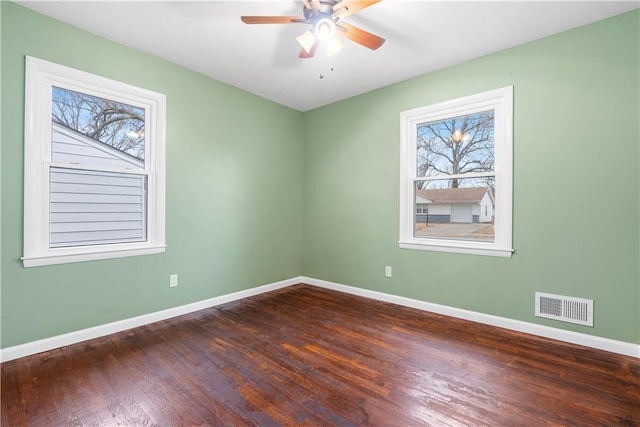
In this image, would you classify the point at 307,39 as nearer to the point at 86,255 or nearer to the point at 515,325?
the point at 86,255

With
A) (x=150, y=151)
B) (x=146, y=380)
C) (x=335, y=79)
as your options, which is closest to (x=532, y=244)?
(x=335, y=79)

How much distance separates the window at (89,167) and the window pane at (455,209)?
288 cm

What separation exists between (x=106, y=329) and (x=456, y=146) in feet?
12.8

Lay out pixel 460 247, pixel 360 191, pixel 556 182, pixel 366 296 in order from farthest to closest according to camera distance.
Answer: pixel 360 191, pixel 366 296, pixel 460 247, pixel 556 182

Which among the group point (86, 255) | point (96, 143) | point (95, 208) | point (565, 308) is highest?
point (96, 143)

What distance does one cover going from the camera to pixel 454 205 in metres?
3.31

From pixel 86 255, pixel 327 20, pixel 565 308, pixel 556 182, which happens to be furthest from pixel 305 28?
pixel 565 308

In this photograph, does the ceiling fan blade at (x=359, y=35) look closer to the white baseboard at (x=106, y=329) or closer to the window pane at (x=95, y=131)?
the window pane at (x=95, y=131)

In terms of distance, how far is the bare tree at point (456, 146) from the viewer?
3.08 m

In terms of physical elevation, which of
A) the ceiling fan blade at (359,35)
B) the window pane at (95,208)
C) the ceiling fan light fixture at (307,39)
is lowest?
the window pane at (95,208)

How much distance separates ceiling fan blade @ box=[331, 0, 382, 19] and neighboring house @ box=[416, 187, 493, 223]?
2.11 m

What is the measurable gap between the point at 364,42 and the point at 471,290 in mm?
2568

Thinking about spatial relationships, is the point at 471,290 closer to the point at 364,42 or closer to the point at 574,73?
the point at 574,73

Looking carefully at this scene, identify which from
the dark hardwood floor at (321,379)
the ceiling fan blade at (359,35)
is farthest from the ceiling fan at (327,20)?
the dark hardwood floor at (321,379)
